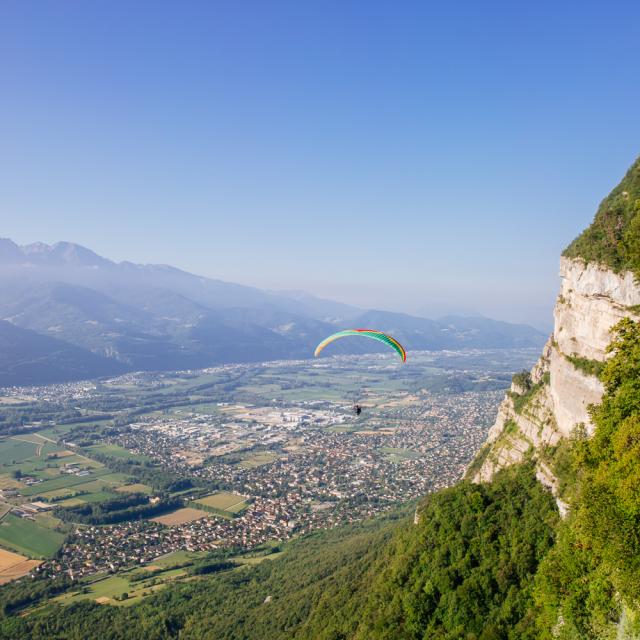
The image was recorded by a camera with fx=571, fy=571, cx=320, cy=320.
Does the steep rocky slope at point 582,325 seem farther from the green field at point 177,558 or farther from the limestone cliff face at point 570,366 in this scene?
the green field at point 177,558

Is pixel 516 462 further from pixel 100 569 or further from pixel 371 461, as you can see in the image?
pixel 371 461

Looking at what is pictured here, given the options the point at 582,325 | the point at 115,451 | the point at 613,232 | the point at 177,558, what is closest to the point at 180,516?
the point at 177,558

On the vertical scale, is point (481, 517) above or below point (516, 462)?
below

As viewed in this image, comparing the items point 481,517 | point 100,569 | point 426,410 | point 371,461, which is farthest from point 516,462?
point 426,410

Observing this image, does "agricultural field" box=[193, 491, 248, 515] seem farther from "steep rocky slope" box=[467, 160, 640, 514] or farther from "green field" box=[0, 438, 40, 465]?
"steep rocky slope" box=[467, 160, 640, 514]

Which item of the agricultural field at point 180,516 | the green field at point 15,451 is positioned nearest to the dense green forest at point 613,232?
the agricultural field at point 180,516

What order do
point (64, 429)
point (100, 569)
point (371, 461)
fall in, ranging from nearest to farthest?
point (100, 569) → point (371, 461) → point (64, 429)

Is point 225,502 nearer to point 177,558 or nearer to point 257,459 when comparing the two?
point 177,558
